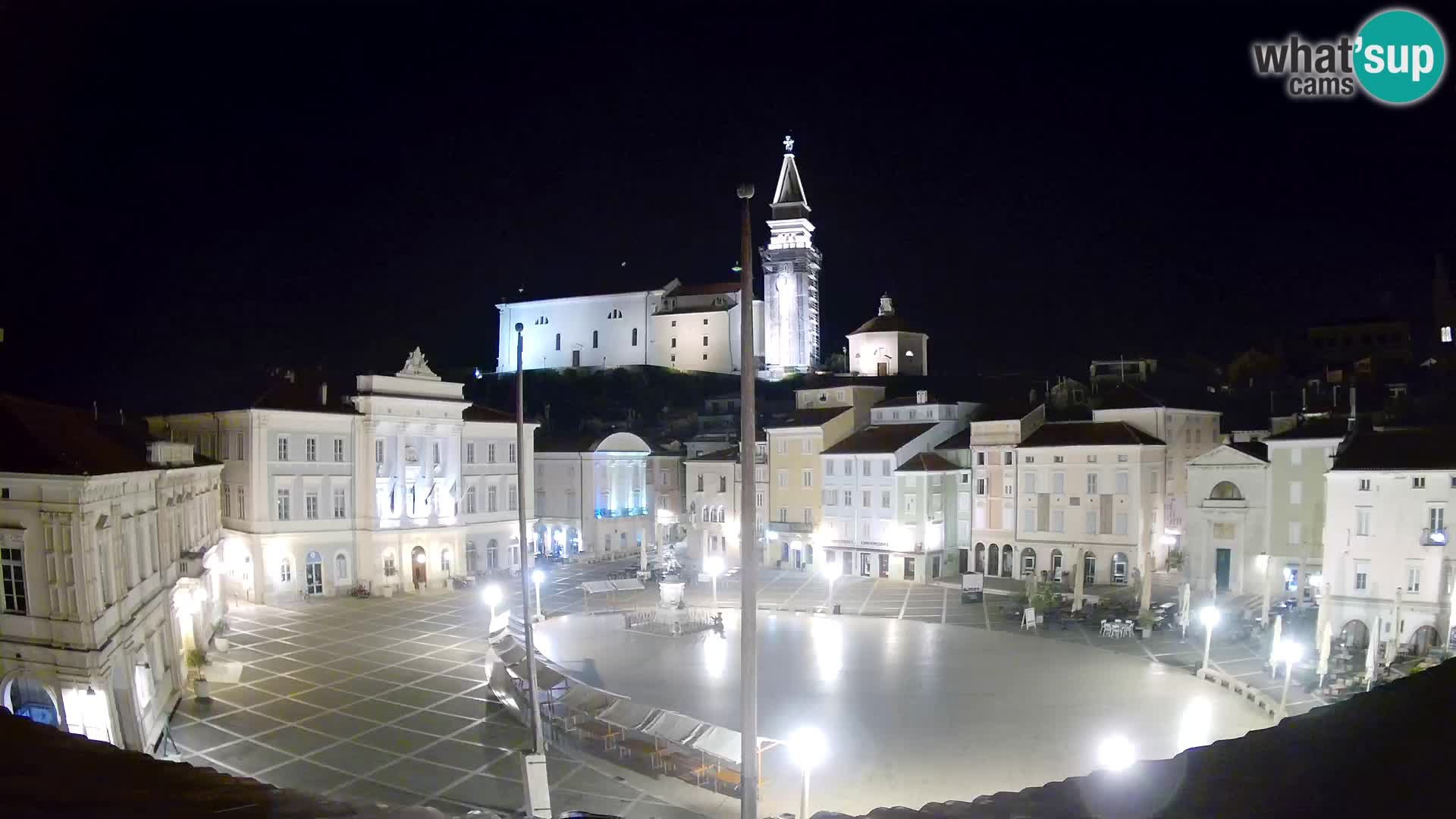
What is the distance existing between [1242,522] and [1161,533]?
5.32 m

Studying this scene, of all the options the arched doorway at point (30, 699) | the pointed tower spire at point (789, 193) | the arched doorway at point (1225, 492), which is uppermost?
the pointed tower spire at point (789, 193)

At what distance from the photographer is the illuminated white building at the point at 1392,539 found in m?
28.6

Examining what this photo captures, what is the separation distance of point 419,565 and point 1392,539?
3930 centimetres

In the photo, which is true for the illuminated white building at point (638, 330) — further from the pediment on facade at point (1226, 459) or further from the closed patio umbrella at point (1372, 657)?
the closed patio umbrella at point (1372, 657)

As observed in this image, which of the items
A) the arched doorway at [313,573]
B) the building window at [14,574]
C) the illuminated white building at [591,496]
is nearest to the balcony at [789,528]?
the illuminated white building at [591,496]

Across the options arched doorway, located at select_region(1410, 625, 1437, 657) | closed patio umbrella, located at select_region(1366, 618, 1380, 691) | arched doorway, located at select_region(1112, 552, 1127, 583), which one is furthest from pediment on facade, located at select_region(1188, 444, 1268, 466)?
closed patio umbrella, located at select_region(1366, 618, 1380, 691)

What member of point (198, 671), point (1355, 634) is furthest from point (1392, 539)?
point (198, 671)

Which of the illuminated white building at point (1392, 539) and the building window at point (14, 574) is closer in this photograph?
the building window at point (14, 574)

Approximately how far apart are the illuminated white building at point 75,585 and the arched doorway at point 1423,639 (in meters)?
34.6

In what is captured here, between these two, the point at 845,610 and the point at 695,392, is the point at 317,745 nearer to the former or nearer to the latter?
the point at 845,610

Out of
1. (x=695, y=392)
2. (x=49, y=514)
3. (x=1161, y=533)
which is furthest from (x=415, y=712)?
(x=695, y=392)

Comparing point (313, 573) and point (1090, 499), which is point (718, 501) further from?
point (313, 573)

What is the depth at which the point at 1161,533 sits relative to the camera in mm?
44281

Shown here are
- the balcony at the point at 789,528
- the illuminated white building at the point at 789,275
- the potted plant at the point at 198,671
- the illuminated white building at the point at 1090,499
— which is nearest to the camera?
the potted plant at the point at 198,671
